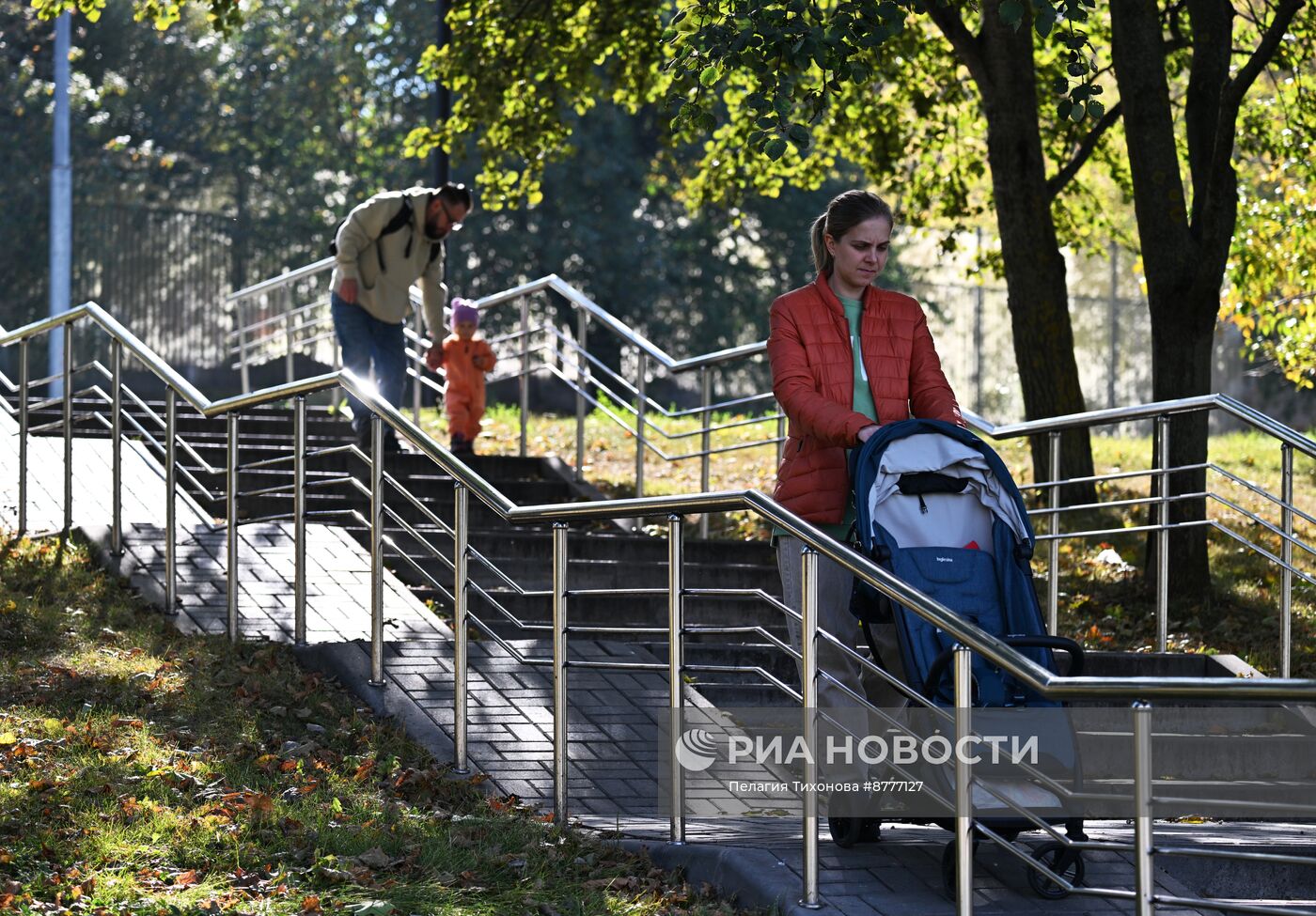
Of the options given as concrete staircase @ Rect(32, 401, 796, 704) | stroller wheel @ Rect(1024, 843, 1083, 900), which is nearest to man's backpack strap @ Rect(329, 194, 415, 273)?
concrete staircase @ Rect(32, 401, 796, 704)

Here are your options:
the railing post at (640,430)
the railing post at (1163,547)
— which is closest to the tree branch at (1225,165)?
the railing post at (1163,547)

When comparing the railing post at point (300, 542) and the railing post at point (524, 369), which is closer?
the railing post at point (300, 542)

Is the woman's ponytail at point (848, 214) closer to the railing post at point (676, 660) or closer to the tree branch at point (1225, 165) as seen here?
the railing post at point (676, 660)

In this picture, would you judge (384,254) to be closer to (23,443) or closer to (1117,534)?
(23,443)

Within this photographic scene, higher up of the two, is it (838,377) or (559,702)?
(838,377)

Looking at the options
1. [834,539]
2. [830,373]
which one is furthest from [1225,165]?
[834,539]

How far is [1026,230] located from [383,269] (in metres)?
4.16

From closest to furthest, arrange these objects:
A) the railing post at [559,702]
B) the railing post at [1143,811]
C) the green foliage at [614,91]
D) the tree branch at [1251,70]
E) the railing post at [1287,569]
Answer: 1. the railing post at [1143,811]
2. the railing post at [559,702]
3. the railing post at [1287,569]
4. the tree branch at [1251,70]
5. the green foliage at [614,91]

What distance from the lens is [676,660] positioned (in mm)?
5957

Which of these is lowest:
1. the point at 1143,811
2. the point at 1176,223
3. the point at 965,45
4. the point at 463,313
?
the point at 1143,811

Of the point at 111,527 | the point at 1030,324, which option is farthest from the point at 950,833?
the point at 1030,324

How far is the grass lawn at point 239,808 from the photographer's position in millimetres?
5379

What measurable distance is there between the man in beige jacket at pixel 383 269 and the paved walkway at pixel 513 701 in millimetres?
1507

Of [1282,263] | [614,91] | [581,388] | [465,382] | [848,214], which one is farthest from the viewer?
[614,91]
